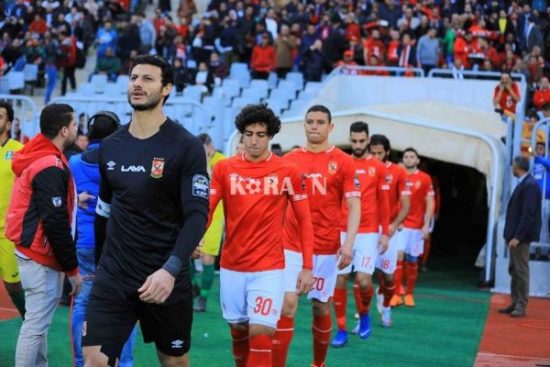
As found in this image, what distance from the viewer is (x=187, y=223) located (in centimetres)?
605

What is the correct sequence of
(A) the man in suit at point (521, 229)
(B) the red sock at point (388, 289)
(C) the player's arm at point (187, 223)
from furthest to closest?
1. (A) the man in suit at point (521, 229)
2. (B) the red sock at point (388, 289)
3. (C) the player's arm at point (187, 223)

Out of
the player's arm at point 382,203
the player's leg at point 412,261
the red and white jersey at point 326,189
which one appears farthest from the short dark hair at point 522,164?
the red and white jersey at point 326,189

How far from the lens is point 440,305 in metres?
15.6

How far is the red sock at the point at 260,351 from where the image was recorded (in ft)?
25.2

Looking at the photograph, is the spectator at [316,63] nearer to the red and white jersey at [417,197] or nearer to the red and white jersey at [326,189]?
the red and white jersey at [417,197]

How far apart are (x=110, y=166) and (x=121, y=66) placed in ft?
69.0

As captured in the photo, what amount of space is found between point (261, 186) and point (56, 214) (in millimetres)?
1481

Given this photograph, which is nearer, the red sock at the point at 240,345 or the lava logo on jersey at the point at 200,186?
the lava logo on jersey at the point at 200,186

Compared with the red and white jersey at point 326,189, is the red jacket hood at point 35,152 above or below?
above

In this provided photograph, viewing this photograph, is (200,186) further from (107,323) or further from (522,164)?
(522,164)

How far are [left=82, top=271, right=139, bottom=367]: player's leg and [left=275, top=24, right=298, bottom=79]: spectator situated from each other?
19.6 m

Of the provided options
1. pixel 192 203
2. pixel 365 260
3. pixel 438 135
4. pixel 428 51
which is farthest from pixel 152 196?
pixel 428 51

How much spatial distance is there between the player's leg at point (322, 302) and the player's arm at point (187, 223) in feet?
11.3

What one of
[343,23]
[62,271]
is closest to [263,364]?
[62,271]
